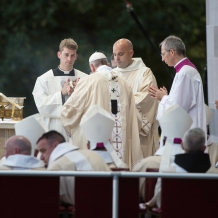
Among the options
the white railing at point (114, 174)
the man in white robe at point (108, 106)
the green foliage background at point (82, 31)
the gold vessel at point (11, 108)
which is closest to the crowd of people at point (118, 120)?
the man in white robe at point (108, 106)

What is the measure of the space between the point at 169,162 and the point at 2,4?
11.7 m

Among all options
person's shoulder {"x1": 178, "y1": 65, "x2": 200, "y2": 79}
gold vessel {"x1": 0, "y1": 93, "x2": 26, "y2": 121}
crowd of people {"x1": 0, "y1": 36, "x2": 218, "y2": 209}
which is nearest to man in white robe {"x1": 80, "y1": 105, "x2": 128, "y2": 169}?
crowd of people {"x1": 0, "y1": 36, "x2": 218, "y2": 209}

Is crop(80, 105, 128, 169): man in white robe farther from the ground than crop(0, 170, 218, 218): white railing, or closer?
farther from the ground

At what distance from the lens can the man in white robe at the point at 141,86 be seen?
8906mm

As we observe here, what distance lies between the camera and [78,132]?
27.0ft

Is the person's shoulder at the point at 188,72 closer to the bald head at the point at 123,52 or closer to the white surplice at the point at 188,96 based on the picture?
the white surplice at the point at 188,96

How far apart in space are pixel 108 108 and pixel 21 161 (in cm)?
247

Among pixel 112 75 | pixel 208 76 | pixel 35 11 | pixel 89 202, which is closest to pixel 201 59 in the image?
pixel 35 11

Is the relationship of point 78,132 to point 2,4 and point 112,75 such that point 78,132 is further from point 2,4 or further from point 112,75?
point 2,4

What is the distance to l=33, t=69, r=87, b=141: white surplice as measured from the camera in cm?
869

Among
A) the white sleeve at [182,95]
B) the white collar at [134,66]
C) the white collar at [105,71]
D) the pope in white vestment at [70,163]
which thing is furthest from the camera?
the white collar at [134,66]

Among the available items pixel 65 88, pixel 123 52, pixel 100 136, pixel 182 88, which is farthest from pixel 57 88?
pixel 100 136

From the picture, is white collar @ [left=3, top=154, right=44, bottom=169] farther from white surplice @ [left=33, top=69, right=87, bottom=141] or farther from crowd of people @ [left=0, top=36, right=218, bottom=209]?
white surplice @ [left=33, top=69, right=87, bottom=141]

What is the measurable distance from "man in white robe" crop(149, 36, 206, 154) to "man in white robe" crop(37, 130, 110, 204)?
1733 mm
